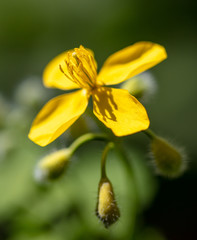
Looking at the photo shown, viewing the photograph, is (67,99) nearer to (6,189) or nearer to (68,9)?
(6,189)

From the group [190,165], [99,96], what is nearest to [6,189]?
[99,96]

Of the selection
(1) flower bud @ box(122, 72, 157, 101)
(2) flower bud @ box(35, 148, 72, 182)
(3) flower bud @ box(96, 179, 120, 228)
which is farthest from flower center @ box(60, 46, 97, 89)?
(3) flower bud @ box(96, 179, 120, 228)

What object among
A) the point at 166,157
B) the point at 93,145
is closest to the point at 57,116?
the point at 166,157

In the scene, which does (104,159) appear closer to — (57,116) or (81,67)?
(57,116)

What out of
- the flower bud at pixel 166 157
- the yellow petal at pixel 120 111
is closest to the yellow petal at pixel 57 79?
the yellow petal at pixel 120 111

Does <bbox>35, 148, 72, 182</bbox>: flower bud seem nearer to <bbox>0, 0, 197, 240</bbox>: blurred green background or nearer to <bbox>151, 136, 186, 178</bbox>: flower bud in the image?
<bbox>151, 136, 186, 178</bbox>: flower bud

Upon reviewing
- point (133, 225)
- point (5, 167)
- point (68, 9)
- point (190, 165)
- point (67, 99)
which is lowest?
point (190, 165)

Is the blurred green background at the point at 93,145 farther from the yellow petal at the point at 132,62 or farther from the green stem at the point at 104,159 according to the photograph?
the yellow petal at the point at 132,62
